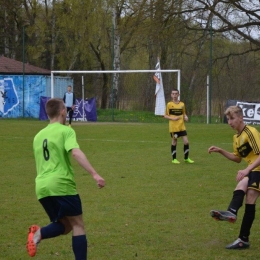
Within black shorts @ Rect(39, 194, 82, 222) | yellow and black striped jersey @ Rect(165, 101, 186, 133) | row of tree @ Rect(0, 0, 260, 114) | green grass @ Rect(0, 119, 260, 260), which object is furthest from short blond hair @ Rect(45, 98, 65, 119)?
row of tree @ Rect(0, 0, 260, 114)

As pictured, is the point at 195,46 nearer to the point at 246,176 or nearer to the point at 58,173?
the point at 246,176

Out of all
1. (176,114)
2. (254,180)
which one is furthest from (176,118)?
(254,180)

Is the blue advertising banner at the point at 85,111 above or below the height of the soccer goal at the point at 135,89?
below

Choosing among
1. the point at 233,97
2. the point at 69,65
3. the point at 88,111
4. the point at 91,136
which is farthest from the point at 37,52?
the point at 91,136

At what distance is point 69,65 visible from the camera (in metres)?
44.8

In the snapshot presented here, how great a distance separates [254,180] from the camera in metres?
7.07

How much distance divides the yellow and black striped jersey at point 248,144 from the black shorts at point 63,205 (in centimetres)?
215

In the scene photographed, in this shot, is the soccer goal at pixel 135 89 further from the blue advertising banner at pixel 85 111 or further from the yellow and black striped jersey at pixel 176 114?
the yellow and black striped jersey at pixel 176 114

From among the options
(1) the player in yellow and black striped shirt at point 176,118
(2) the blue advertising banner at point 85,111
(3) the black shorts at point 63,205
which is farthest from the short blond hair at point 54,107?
(2) the blue advertising banner at point 85,111

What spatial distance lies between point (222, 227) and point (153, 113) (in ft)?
77.3

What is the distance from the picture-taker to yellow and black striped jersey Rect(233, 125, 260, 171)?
708cm

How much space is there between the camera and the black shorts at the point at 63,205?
5.87 meters

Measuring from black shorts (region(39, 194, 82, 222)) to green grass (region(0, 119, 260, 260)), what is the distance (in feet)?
3.17

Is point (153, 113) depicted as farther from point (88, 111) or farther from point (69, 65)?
point (69, 65)
